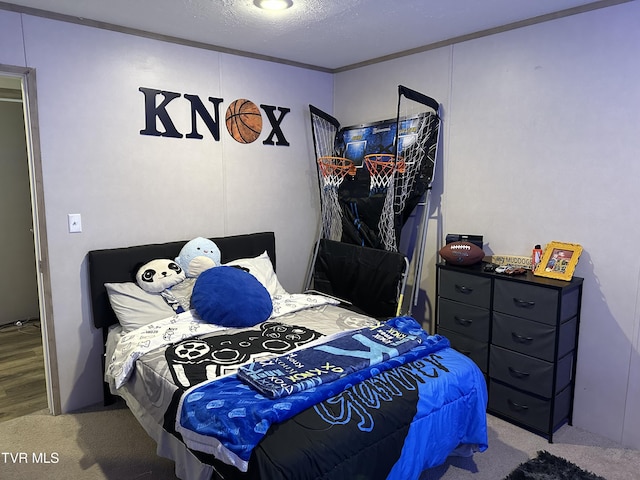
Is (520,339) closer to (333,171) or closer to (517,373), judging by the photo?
(517,373)

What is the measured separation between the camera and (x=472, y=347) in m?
3.00

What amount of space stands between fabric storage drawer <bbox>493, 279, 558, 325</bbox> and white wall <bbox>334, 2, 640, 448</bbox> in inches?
13.3

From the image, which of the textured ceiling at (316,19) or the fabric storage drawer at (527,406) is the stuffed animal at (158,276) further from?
the fabric storage drawer at (527,406)

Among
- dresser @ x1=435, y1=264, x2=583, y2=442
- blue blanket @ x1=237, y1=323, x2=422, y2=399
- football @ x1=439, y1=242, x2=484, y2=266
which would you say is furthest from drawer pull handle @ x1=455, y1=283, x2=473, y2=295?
blue blanket @ x1=237, y1=323, x2=422, y2=399

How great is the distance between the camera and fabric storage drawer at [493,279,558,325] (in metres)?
2.59

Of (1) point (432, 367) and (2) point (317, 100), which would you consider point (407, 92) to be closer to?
(2) point (317, 100)

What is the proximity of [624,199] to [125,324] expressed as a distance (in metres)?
3.00

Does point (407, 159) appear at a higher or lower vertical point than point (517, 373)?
higher

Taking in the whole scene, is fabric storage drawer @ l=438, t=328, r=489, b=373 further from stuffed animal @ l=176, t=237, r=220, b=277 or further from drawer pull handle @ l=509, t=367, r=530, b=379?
stuffed animal @ l=176, t=237, r=220, b=277

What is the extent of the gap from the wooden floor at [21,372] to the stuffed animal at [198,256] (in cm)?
133

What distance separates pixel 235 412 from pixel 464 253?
1.84 metres

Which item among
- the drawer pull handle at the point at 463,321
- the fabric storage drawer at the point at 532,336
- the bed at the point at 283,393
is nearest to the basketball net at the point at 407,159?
the drawer pull handle at the point at 463,321

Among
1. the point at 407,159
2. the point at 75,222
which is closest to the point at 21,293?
the point at 75,222

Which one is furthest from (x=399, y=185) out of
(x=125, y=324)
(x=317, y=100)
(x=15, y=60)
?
(x=15, y=60)
